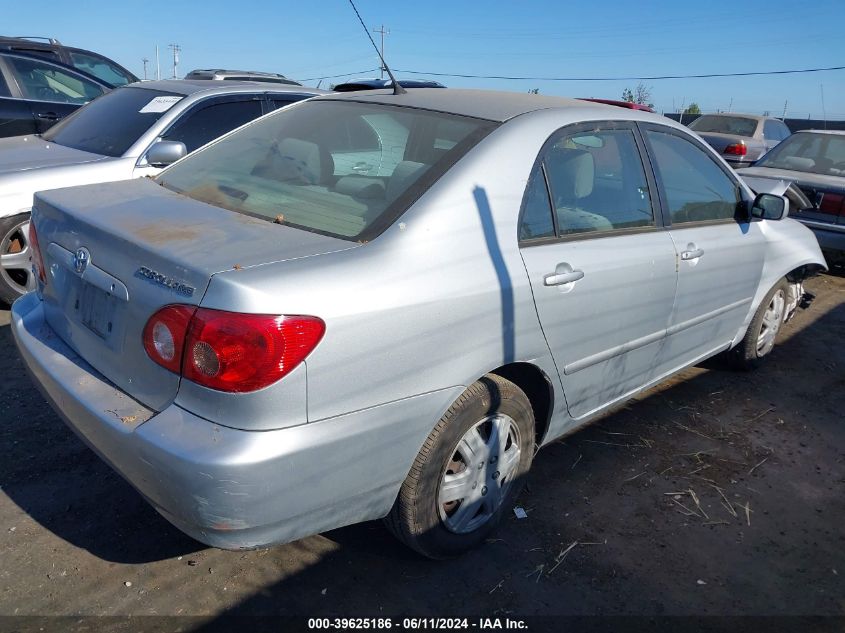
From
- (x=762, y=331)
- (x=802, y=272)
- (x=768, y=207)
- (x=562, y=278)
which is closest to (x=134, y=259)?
(x=562, y=278)

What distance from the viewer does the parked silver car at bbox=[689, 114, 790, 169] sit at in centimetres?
1321

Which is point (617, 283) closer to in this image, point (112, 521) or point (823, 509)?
point (823, 509)

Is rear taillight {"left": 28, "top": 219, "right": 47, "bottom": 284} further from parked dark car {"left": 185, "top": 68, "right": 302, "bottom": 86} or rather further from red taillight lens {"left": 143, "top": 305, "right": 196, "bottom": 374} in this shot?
parked dark car {"left": 185, "top": 68, "right": 302, "bottom": 86}

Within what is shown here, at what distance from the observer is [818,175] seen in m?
7.56

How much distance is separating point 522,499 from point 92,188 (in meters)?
2.30

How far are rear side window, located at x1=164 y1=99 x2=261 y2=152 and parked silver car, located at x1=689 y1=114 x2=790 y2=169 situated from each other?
374 inches

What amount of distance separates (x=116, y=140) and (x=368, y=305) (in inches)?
164

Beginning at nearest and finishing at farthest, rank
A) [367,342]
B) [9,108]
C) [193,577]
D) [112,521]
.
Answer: [367,342] → [193,577] → [112,521] → [9,108]

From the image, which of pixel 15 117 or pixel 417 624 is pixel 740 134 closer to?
pixel 15 117

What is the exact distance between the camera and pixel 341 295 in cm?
215

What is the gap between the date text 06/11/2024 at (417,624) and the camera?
8.18 feet

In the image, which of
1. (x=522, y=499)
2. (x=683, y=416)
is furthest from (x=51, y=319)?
(x=683, y=416)

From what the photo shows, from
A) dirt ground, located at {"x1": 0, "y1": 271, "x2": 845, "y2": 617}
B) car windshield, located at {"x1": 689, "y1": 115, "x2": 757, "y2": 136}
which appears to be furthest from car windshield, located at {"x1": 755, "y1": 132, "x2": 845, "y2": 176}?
car windshield, located at {"x1": 689, "y1": 115, "x2": 757, "y2": 136}

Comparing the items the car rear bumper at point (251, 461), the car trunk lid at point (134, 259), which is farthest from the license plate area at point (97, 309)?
the car rear bumper at point (251, 461)
